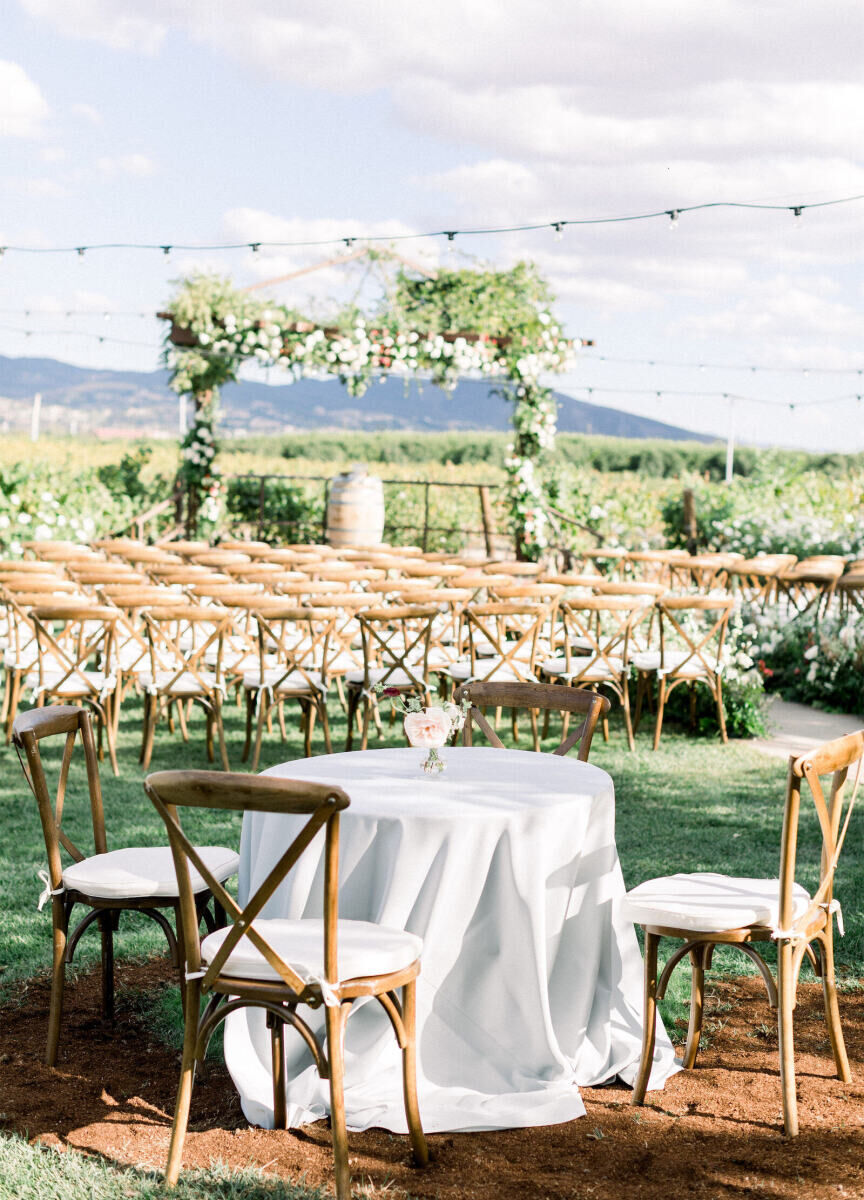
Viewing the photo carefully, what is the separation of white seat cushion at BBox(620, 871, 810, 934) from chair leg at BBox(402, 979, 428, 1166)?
62 cm

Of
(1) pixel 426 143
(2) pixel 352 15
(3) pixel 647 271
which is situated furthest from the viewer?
(3) pixel 647 271

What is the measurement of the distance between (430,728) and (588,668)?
383 centimetres

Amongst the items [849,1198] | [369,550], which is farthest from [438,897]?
[369,550]

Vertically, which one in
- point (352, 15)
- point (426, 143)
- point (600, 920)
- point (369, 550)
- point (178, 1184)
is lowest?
point (178, 1184)

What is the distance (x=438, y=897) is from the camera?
284 centimetres

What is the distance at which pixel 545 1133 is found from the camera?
2785 millimetres

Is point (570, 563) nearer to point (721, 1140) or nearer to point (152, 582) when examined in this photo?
point (152, 582)

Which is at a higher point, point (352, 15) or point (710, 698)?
point (352, 15)

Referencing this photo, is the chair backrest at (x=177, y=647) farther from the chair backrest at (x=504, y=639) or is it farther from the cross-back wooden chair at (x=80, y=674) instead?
the chair backrest at (x=504, y=639)

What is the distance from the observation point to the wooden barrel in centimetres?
1479

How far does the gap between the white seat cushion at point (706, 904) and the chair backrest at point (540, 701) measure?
72 cm

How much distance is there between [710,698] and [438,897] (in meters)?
5.23

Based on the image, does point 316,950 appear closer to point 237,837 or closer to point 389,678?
point 237,837

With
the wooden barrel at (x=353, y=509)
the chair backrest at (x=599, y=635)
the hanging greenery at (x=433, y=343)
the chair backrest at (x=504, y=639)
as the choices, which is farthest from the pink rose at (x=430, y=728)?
the wooden barrel at (x=353, y=509)
